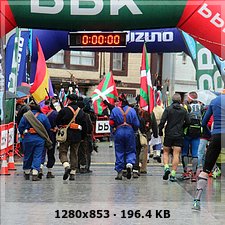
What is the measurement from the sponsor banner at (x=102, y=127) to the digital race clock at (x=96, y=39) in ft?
40.2

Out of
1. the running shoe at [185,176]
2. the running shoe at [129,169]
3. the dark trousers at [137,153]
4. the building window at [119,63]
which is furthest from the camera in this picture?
the building window at [119,63]

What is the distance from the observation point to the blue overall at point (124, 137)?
11.6 metres

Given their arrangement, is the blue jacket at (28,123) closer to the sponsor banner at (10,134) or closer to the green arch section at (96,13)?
the sponsor banner at (10,134)

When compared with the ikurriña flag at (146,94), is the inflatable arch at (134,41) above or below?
above

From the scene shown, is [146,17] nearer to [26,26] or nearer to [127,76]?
[26,26]

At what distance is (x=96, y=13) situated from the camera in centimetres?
769

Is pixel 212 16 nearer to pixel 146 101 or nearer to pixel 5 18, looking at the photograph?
pixel 5 18

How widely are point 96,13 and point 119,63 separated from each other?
85.7ft

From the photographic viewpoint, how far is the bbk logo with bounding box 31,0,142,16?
7586 millimetres

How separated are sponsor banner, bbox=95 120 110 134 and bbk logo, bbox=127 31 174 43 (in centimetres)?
852

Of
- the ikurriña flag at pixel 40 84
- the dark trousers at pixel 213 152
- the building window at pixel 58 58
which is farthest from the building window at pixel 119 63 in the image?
the dark trousers at pixel 213 152

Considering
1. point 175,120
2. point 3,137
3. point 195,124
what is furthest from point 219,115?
point 3,137

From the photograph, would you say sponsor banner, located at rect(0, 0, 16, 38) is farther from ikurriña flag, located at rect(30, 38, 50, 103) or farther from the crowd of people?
ikurriña flag, located at rect(30, 38, 50, 103)

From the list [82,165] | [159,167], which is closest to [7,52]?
[82,165]
